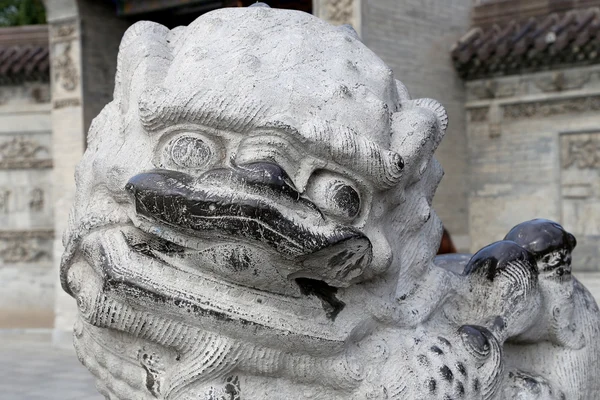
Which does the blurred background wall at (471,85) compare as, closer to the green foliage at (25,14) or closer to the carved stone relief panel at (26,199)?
the carved stone relief panel at (26,199)

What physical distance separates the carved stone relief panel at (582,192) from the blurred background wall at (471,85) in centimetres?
1

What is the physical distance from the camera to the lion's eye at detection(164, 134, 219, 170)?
1468 millimetres

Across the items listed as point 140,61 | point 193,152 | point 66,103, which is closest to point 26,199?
point 66,103

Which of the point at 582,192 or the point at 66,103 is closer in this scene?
the point at 582,192

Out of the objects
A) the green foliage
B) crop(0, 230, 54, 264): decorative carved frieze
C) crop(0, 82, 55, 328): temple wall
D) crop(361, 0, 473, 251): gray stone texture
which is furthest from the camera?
the green foliage

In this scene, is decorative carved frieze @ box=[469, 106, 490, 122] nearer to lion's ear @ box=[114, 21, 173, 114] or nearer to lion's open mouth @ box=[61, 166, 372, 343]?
lion's ear @ box=[114, 21, 173, 114]

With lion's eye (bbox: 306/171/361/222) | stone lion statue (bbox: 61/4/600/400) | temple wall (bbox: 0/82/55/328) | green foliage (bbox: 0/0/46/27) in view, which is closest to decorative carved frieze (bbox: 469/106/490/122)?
temple wall (bbox: 0/82/55/328)

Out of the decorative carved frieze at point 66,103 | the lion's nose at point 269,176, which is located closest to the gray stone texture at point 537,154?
the decorative carved frieze at point 66,103

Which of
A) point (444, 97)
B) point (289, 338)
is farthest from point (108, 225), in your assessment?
point (444, 97)

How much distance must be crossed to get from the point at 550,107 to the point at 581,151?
1.94ft

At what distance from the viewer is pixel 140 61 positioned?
5.35 ft

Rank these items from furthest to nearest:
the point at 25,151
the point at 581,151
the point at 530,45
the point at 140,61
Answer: the point at 25,151
the point at 581,151
the point at 530,45
the point at 140,61

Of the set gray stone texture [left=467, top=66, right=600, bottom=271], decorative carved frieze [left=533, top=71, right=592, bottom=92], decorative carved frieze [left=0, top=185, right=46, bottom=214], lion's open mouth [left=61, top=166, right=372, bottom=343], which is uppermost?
lion's open mouth [left=61, top=166, right=372, bottom=343]

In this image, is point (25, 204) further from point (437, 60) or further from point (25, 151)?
point (437, 60)
